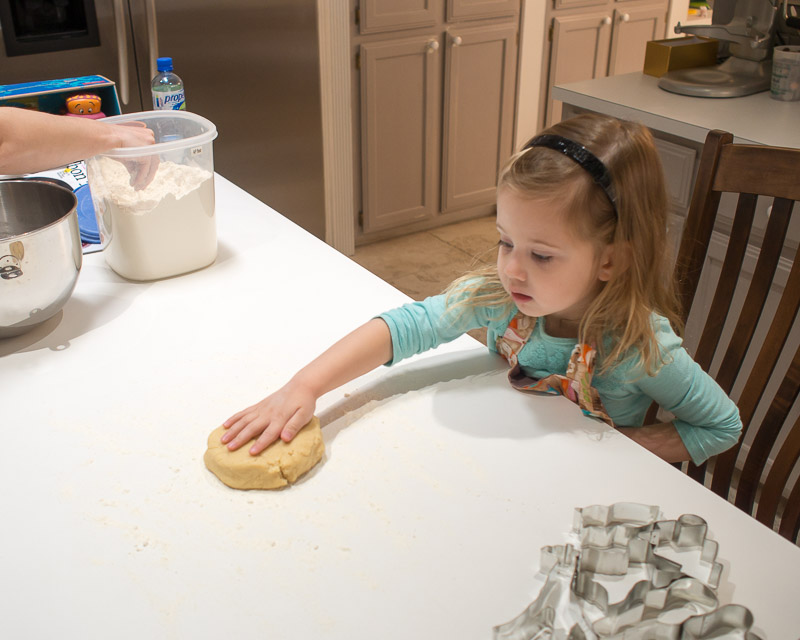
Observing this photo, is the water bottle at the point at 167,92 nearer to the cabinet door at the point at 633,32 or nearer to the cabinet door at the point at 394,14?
the cabinet door at the point at 394,14

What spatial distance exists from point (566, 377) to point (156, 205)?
67 cm

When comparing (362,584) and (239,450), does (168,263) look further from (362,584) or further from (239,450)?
(362,584)

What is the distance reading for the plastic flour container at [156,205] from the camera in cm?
111

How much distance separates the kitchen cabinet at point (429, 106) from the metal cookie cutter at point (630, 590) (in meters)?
2.42

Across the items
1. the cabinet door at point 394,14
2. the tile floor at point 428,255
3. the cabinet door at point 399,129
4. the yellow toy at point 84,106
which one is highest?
the cabinet door at point 394,14

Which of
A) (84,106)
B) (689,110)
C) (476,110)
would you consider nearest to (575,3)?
(476,110)

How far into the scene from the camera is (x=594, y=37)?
3270mm

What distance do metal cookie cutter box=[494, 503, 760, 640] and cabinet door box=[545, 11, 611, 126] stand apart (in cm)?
285

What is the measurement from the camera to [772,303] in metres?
1.64

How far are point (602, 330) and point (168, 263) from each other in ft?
2.26

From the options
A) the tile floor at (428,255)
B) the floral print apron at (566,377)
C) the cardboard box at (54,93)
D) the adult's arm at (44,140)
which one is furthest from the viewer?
the tile floor at (428,255)

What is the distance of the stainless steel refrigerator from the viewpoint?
1.86 m

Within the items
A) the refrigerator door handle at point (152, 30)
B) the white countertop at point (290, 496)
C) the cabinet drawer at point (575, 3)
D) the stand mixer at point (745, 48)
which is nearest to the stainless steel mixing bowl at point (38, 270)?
the white countertop at point (290, 496)

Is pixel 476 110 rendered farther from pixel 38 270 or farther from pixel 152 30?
pixel 38 270
